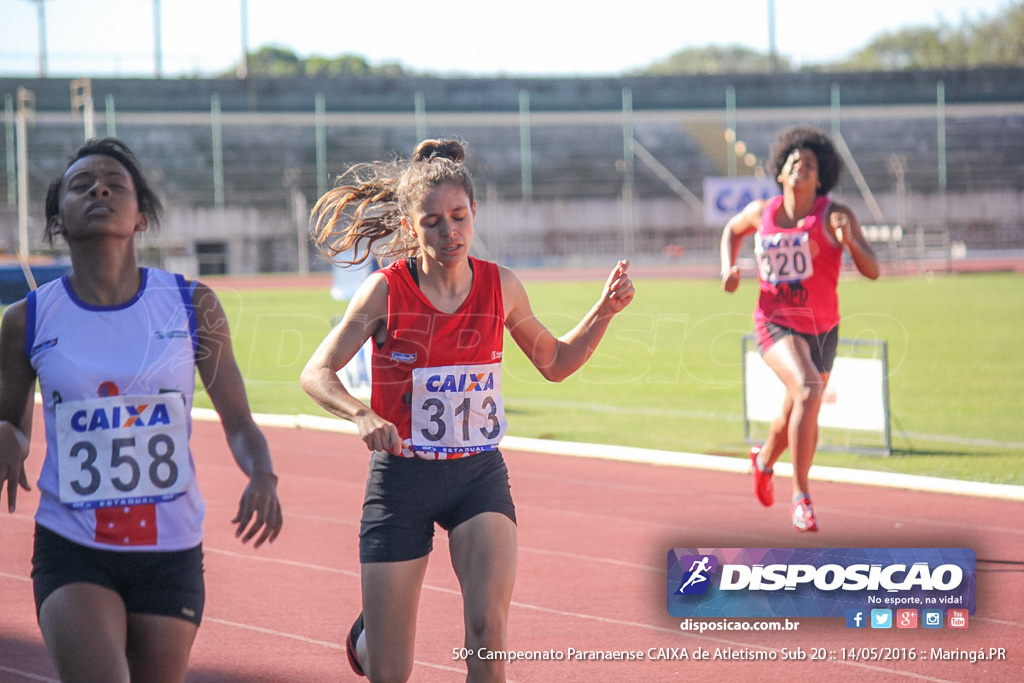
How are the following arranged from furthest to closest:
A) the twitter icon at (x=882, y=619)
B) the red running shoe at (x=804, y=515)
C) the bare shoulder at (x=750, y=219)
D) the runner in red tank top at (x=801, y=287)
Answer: the bare shoulder at (x=750, y=219) → the runner in red tank top at (x=801, y=287) → the red running shoe at (x=804, y=515) → the twitter icon at (x=882, y=619)

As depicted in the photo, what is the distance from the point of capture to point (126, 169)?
11.2 feet

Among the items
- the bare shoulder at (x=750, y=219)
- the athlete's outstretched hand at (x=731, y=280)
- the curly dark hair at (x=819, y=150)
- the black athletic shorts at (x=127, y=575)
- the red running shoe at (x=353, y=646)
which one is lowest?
the red running shoe at (x=353, y=646)

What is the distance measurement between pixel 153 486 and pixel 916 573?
3351 mm

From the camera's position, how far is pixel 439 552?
6980 mm

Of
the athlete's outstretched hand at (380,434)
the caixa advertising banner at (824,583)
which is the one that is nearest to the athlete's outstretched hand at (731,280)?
the caixa advertising banner at (824,583)

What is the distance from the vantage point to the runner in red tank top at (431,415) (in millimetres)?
3766

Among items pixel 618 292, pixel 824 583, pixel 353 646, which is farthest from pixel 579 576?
pixel 618 292

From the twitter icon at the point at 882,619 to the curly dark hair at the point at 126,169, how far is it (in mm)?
3380

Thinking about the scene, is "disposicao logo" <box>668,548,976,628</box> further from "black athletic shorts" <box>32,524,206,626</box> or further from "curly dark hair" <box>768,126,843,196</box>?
"black athletic shorts" <box>32,524,206,626</box>

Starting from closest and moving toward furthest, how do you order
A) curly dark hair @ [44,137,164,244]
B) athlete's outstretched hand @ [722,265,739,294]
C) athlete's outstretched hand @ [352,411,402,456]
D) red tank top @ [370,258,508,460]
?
curly dark hair @ [44,137,164,244]
athlete's outstretched hand @ [352,411,402,456]
red tank top @ [370,258,508,460]
athlete's outstretched hand @ [722,265,739,294]

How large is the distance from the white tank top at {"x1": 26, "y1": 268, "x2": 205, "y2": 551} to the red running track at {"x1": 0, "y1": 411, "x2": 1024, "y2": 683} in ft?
5.93

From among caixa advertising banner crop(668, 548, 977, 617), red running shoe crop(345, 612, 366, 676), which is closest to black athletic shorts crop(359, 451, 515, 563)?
red running shoe crop(345, 612, 366, 676)

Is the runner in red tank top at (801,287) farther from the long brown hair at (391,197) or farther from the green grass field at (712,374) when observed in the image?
the long brown hair at (391,197)

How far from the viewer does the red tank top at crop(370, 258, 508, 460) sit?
388 centimetres
